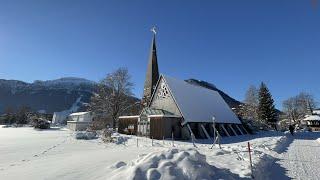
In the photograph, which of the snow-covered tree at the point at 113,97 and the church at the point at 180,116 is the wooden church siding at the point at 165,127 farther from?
the snow-covered tree at the point at 113,97

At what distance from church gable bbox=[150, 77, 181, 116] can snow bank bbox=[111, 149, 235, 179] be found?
883 inches

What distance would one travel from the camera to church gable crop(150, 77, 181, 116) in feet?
109

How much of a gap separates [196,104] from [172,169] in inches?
1099

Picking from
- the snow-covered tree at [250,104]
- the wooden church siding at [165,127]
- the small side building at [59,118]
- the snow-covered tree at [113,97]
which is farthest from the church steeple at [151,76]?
the small side building at [59,118]

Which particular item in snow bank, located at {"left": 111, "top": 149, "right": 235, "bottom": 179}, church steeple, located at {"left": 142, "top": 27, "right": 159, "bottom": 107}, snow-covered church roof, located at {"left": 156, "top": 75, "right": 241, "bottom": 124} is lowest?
snow bank, located at {"left": 111, "top": 149, "right": 235, "bottom": 179}

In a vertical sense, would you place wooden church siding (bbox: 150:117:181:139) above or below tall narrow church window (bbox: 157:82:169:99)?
below

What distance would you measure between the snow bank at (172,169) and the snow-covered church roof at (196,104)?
69.7 ft

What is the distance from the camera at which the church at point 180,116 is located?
3109cm

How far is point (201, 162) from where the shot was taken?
958 centimetres

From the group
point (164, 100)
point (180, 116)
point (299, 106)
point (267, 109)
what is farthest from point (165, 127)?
Result: point (299, 106)

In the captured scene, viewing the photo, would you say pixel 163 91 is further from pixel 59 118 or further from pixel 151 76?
pixel 59 118

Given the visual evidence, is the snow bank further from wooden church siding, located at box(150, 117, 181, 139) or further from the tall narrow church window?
the tall narrow church window

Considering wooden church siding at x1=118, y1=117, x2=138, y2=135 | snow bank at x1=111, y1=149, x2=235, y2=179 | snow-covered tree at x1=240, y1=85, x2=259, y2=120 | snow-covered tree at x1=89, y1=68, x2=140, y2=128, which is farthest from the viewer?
snow-covered tree at x1=240, y1=85, x2=259, y2=120

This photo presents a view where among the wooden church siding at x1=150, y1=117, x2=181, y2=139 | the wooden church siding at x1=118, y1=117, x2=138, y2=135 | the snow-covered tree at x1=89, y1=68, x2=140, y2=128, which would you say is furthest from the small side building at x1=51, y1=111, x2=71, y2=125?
the wooden church siding at x1=150, y1=117, x2=181, y2=139
